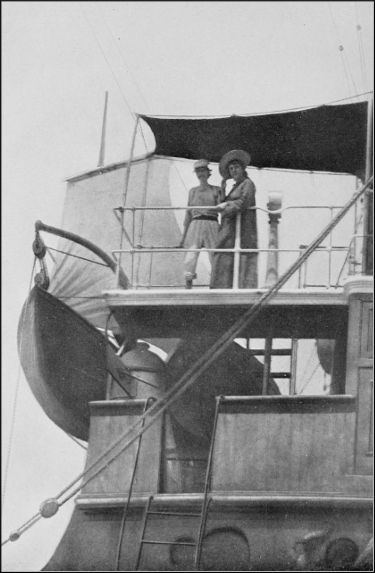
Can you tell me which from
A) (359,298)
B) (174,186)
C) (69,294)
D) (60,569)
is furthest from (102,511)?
(174,186)

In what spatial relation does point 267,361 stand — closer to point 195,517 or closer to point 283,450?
point 283,450

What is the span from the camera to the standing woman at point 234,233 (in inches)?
489

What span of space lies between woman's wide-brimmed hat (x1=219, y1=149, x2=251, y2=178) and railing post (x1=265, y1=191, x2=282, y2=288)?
630 mm

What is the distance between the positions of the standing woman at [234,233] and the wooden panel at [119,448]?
164 centimetres

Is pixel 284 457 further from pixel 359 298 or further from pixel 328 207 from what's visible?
pixel 328 207

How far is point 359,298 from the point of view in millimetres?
11359

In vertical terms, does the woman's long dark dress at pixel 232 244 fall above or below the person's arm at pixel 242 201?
below

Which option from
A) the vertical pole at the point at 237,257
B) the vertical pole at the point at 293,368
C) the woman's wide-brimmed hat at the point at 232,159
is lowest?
the vertical pole at the point at 293,368

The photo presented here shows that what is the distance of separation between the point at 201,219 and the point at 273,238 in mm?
885

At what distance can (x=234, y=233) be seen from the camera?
12562mm

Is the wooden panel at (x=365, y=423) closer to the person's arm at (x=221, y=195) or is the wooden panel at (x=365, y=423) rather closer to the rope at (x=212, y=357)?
the rope at (x=212, y=357)

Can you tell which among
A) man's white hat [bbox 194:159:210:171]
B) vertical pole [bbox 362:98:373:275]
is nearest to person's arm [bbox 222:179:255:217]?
man's white hat [bbox 194:159:210:171]

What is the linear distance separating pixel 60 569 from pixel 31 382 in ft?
7.33

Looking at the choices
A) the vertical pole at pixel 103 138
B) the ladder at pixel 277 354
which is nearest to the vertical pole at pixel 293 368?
the ladder at pixel 277 354
